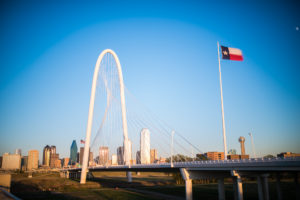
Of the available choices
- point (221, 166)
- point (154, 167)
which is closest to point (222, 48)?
point (221, 166)

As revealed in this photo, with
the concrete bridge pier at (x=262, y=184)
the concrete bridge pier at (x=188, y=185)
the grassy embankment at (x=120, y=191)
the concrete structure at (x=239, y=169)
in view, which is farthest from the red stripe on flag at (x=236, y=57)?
the grassy embankment at (x=120, y=191)

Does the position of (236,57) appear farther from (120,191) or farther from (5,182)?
(120,191)

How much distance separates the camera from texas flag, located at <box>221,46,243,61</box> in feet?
123

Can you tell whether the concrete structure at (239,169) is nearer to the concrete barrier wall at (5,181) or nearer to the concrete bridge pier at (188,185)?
the concrete bridge pier at (188,185)

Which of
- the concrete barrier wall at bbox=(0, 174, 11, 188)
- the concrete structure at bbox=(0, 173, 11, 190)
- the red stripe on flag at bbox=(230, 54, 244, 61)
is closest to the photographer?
the concrete structure at bbox=(0, 173, 11, 190)

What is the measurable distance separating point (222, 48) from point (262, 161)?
18128 mm

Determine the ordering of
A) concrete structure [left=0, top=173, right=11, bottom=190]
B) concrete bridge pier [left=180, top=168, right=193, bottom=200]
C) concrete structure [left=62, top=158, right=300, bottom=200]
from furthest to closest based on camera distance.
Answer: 1. concrete bridge pier [left=180, top=168, right=193, bottom=200]
2. concrete structure [left=62, top=158, right=300, bottom=200]
3. concrete structure [left=0, top=173, right=11, bottom=190]

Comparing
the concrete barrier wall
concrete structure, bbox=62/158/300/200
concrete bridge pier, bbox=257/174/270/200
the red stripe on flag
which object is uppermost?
the red stripe on flag

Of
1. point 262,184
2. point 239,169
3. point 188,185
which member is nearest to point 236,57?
point 239,169

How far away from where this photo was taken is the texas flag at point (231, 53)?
37.6 meters

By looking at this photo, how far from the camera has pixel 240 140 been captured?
7106cm

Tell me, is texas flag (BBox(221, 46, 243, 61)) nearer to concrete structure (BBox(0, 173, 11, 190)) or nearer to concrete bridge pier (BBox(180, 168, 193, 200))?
concrete bridge pier (BBox(180, 168, 193, 200))

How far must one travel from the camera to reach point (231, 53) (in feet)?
124

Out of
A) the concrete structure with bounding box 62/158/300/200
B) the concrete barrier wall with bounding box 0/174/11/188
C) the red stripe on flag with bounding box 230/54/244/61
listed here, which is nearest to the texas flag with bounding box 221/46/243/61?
the red stripe on flag with bounding box 230/54/244/61
